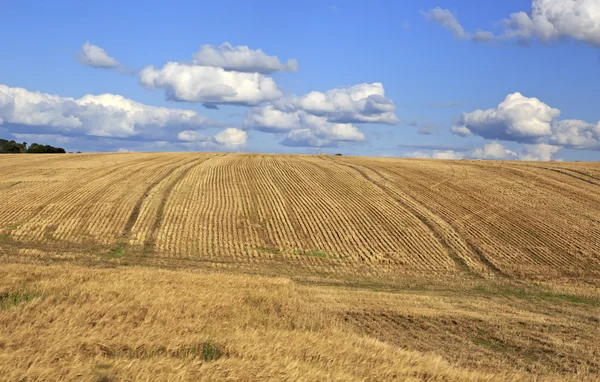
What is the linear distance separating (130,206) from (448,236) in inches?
854

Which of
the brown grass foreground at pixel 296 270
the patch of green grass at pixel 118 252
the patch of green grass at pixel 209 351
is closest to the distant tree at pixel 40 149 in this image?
the brown grass foreground at pixel 296 270

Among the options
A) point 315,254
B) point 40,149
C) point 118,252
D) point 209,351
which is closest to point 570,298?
point 315,254

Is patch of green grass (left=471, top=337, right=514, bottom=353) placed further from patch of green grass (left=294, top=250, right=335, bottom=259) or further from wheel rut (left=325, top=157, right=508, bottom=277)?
patch of green grass (left=294, top=250, right=335, bottom=259)

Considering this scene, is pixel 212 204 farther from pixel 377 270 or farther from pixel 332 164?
pixel 332 164

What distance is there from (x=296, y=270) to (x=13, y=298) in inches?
784

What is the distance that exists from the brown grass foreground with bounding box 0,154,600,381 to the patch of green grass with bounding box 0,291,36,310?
9 centimetres

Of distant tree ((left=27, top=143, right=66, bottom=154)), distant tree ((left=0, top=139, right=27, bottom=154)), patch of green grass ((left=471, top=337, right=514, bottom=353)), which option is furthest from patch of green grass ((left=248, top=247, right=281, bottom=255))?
distant tree ((left=0, top=139, right=27, bottom=154))

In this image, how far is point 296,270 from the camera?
33.0 metres

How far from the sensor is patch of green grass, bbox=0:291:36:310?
13461 millimetres

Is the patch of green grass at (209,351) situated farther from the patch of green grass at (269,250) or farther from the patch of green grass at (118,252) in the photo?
the patch of green grass at (269,250)

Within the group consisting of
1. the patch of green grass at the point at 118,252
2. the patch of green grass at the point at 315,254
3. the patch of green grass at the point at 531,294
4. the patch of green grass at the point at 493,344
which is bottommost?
the patch of green grass at the point at 531,294

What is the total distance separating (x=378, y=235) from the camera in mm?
40562

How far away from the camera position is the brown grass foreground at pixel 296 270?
35.7 ft

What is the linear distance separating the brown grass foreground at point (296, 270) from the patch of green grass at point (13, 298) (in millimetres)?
93
